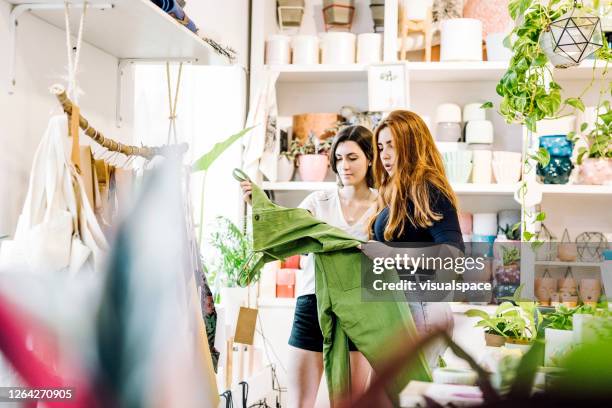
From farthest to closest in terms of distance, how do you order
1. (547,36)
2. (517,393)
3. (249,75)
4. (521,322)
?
(249,75)
(547,36)
(521,322)
(517,393)

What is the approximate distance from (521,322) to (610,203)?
2.61 meters

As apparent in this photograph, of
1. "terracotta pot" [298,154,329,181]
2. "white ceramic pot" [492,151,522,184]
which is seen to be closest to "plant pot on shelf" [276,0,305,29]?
"terracotta pot" [298,154,329,181]

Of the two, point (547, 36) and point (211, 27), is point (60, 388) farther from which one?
point (211, 27)

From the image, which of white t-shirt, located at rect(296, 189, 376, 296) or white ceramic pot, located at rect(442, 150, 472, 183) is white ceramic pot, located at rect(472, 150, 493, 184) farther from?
white t-shirt, located at rect(296, 189, 376, 296)

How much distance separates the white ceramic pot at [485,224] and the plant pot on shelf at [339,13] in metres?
1.09

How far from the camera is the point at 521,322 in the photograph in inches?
37.4

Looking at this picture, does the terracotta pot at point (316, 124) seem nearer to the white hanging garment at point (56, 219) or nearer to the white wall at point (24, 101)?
the white wall at point (24, 101)

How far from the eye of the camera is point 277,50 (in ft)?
10.5

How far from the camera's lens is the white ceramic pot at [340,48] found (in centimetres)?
317

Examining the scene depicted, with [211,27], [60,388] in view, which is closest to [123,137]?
[211,27]

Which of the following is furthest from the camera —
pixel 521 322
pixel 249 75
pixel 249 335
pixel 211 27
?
pixel 249 75

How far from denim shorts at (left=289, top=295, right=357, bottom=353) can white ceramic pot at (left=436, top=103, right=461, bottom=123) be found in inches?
54.3

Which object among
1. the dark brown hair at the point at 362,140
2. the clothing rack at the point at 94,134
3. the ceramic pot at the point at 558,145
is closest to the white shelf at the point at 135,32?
the clothing rack at the point at 94,134

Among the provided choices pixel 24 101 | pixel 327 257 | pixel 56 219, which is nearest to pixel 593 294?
pixel 56 219
